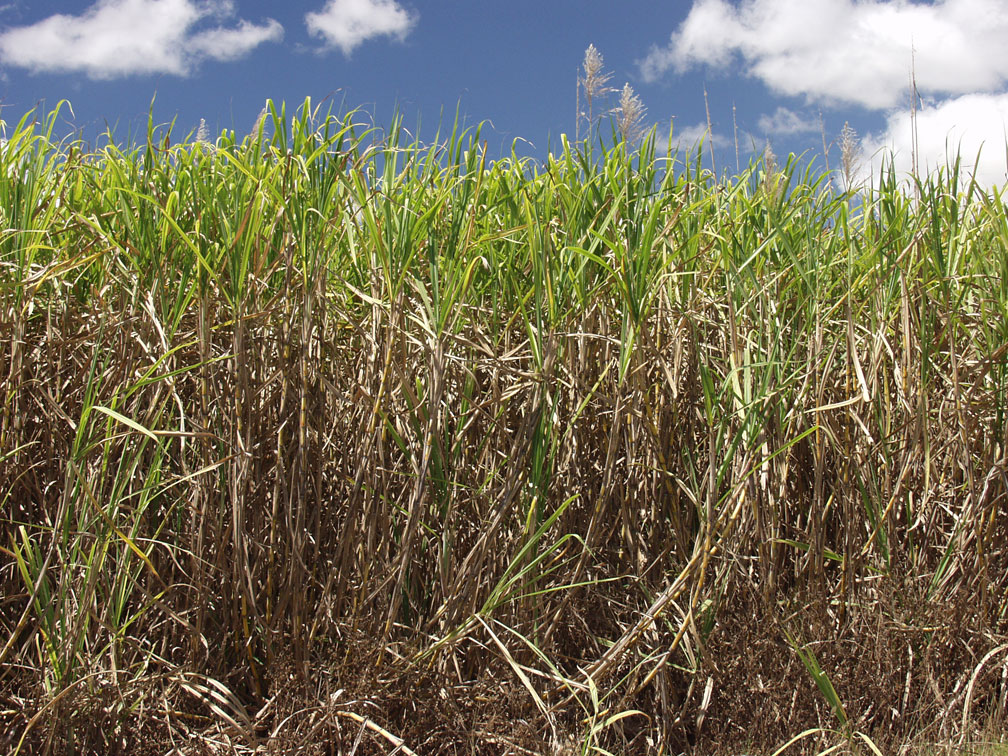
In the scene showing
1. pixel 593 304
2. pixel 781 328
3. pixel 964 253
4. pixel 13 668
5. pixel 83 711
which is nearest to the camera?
pixel 83 711

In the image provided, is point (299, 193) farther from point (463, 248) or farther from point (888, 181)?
point (888, 181)

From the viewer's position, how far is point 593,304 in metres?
1.76

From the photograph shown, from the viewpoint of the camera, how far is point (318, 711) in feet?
5.25

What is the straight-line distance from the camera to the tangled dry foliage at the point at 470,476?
1586 millimetres

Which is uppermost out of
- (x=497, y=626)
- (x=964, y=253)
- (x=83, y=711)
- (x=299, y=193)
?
(x=964, y=253)

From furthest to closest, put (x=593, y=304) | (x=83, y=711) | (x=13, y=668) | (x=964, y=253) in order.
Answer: (x=964, y=253)
(x=593, y=304)
(x=13, y=668)
(x=83, y=711)

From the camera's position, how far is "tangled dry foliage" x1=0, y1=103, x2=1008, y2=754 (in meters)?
1.59

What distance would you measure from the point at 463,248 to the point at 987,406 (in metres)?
1.46

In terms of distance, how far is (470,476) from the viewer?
5.72ft

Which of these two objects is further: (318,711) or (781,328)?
(781,328)

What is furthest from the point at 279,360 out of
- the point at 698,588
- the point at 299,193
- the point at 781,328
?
the point at 781,328

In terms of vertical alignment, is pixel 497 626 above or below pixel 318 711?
above

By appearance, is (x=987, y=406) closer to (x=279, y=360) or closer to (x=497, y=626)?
(x=497, y=626)

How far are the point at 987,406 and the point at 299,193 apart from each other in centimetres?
185
